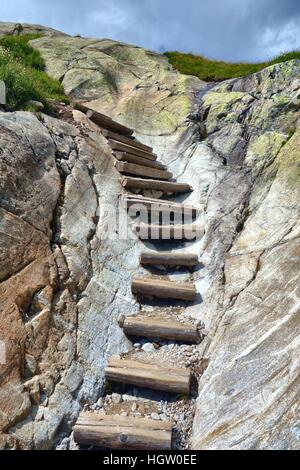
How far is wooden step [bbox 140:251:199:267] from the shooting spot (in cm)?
830

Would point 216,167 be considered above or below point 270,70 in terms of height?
below

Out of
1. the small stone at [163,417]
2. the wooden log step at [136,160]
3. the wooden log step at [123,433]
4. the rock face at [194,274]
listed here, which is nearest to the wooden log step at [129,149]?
the wooden log step at [136,160]

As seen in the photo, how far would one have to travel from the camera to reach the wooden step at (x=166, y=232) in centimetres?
896

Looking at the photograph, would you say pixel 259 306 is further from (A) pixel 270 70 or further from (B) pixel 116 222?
(A) pixel 270 70

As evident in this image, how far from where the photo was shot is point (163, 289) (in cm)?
768

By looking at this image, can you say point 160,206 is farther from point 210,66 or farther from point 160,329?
point 210,66

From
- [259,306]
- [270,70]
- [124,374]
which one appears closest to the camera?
[124,374]

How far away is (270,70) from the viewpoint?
13.7 meters

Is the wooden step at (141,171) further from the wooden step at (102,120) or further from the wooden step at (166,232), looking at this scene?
the wooden step at (102,120)

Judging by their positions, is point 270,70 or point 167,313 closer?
point 167,313

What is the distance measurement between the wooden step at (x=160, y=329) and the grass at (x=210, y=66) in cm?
1334

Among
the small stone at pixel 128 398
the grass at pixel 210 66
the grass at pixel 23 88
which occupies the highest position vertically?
the grass at pixel 210 66
